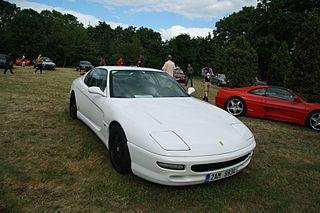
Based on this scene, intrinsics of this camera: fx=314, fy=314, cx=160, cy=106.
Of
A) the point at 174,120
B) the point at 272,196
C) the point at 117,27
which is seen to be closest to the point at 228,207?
the point at 272,196

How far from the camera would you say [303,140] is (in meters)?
6.57

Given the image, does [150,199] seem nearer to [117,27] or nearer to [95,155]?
[95,155]

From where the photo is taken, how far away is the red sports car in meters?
8.02

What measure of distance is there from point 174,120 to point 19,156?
7.57 ft

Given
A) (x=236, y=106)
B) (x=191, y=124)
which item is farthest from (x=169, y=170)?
(x=236, y=106)

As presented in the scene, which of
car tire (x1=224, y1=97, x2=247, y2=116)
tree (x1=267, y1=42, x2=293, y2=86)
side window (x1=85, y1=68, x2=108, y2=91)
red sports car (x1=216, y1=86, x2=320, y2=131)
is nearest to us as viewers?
side window (x1=85, y1=68, x2=108, y2=91)

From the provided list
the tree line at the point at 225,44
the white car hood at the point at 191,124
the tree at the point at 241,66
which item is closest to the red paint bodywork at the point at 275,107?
the white car hood at the point at 191,124

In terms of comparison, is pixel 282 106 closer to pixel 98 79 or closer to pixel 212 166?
pixel 98 79

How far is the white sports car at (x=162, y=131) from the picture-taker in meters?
3.28

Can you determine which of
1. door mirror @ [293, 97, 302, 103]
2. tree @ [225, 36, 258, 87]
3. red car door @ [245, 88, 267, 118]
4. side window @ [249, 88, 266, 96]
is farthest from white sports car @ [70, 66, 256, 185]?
tree @ [225, 36, 258, 87]

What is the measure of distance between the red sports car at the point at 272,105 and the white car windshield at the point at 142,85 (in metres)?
4.04

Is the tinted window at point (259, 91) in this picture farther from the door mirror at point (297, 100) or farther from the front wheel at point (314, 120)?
the front wheel at point (314, 120)

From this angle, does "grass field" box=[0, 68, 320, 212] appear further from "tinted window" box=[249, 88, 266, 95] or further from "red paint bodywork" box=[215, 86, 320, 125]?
"tinted window" box=[249, 88, 266, 95]

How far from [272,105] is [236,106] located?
980 mm
